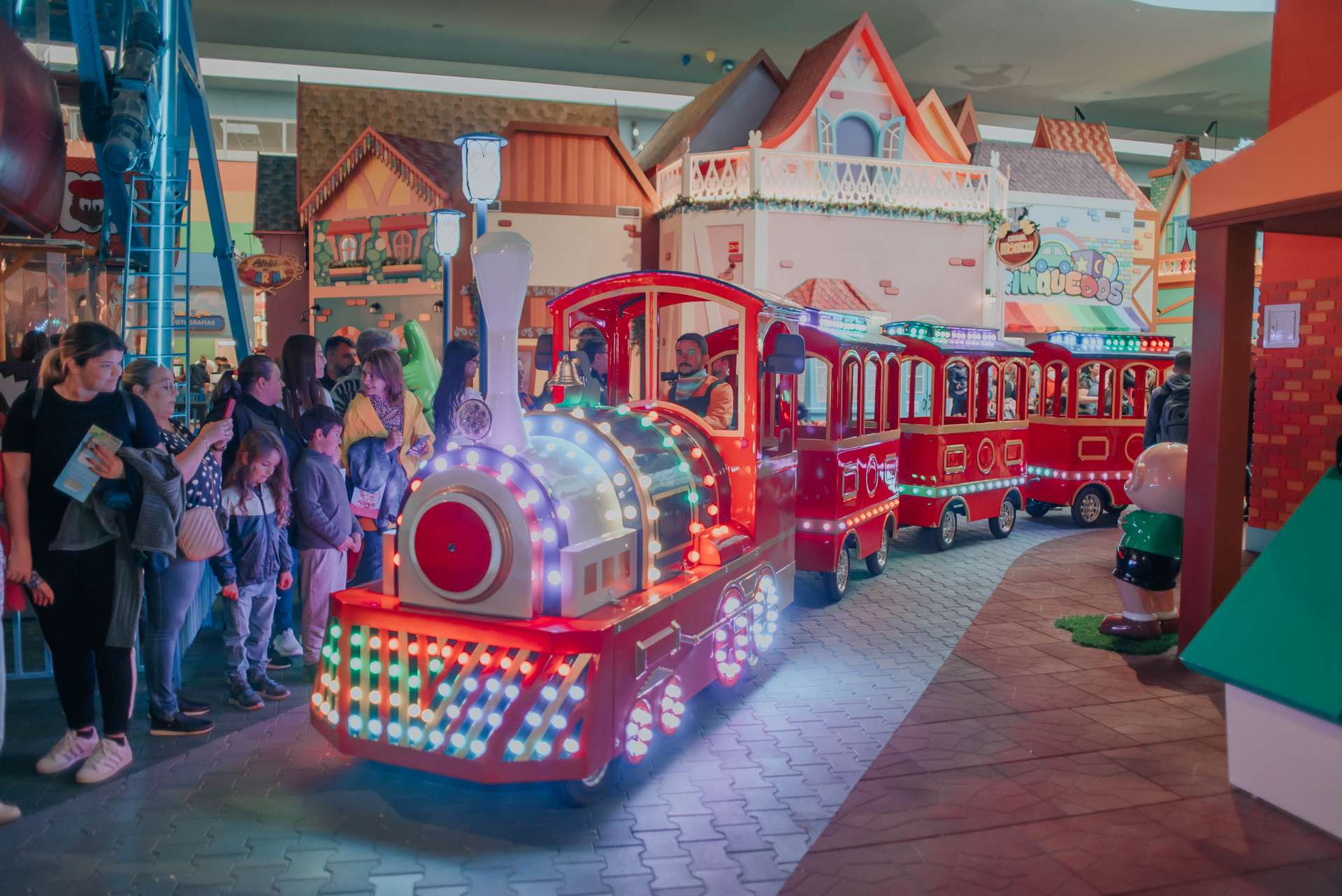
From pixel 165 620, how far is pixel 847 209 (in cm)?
1386

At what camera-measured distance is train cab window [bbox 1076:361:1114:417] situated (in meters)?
11.7

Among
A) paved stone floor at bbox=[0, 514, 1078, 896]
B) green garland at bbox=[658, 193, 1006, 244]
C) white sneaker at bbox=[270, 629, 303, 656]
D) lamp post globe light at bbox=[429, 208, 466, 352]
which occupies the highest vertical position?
green garland at bbox=[658, 193, 1006, 244]

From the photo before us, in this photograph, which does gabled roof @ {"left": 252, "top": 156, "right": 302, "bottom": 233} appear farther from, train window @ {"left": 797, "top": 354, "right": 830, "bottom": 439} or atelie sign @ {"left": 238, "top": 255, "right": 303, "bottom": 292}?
train window @ {"left": 797, "top": 354, "right": 830, "bottom": 439}

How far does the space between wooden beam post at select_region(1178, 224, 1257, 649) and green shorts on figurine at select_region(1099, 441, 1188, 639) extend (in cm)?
41

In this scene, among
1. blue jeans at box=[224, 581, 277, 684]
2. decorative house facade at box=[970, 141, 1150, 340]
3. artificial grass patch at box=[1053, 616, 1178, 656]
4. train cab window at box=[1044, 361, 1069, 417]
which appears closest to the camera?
blue jeans at box=[224, 581, 277, 684]

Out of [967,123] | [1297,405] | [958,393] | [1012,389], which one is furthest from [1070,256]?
[1297,405]

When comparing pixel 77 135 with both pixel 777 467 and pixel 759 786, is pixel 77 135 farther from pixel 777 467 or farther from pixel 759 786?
pixel 759 786

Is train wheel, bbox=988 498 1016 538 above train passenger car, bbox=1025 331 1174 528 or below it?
below

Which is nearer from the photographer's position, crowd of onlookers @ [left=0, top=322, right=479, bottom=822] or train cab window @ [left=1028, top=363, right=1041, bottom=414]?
crowd of onlookers @ [left=0, top=322, right=479, bottom=822]

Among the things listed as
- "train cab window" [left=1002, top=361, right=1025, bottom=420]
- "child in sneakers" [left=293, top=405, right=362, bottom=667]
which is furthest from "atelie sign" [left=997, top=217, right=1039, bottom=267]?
"child in sneakers" [left=293, top=405, right=362, bottom=667]

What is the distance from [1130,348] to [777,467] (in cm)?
800

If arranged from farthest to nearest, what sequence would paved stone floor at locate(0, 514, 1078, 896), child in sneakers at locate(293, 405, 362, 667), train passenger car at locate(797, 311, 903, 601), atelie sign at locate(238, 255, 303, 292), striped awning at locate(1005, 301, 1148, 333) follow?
striped awning at locate(1005, 301, 1148, 333) → atelie sign at locate(238, 255, 303, 292) → train passenger car at locate(797, 311, 903, 601) → child in sneakers at locate(293, 405, 362, 667) → paved stone floor at locate(0, 514, 1078, 896)

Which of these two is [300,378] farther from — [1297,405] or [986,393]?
[986,393]

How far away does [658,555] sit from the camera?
183 inches
